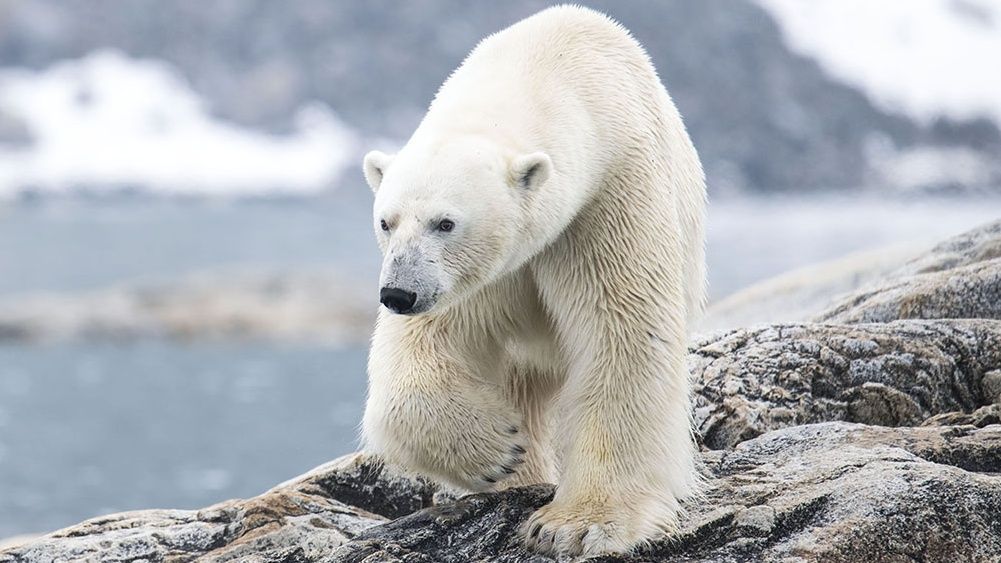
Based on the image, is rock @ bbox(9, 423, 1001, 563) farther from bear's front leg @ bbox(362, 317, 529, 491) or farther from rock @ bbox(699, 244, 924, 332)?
rock @ bbox(699, 244, 924, 332)

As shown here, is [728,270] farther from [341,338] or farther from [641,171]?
[641,171]

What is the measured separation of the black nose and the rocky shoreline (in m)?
0.64

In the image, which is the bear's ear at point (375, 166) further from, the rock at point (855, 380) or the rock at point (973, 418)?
the rock at point (973, 418)

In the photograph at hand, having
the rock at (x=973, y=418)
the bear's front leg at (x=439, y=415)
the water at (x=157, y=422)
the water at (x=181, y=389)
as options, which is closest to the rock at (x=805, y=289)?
the water at (x=181, y=389)

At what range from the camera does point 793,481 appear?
323cm

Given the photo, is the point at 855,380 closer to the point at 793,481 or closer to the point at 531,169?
the point at 793,481

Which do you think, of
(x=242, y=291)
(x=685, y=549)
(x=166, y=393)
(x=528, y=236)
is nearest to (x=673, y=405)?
(x=685, y=549)

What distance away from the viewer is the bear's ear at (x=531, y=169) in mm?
3029

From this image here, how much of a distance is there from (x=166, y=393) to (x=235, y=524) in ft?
49.6

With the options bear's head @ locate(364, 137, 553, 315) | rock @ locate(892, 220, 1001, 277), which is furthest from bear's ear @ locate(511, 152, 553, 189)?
rock @ locate(892, 220, 1001, 277)

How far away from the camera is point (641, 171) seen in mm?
3396

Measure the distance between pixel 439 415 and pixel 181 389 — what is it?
51.3 feet

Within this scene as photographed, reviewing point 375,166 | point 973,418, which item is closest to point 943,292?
point 973,418

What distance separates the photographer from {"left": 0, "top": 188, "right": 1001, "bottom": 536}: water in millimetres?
12562
